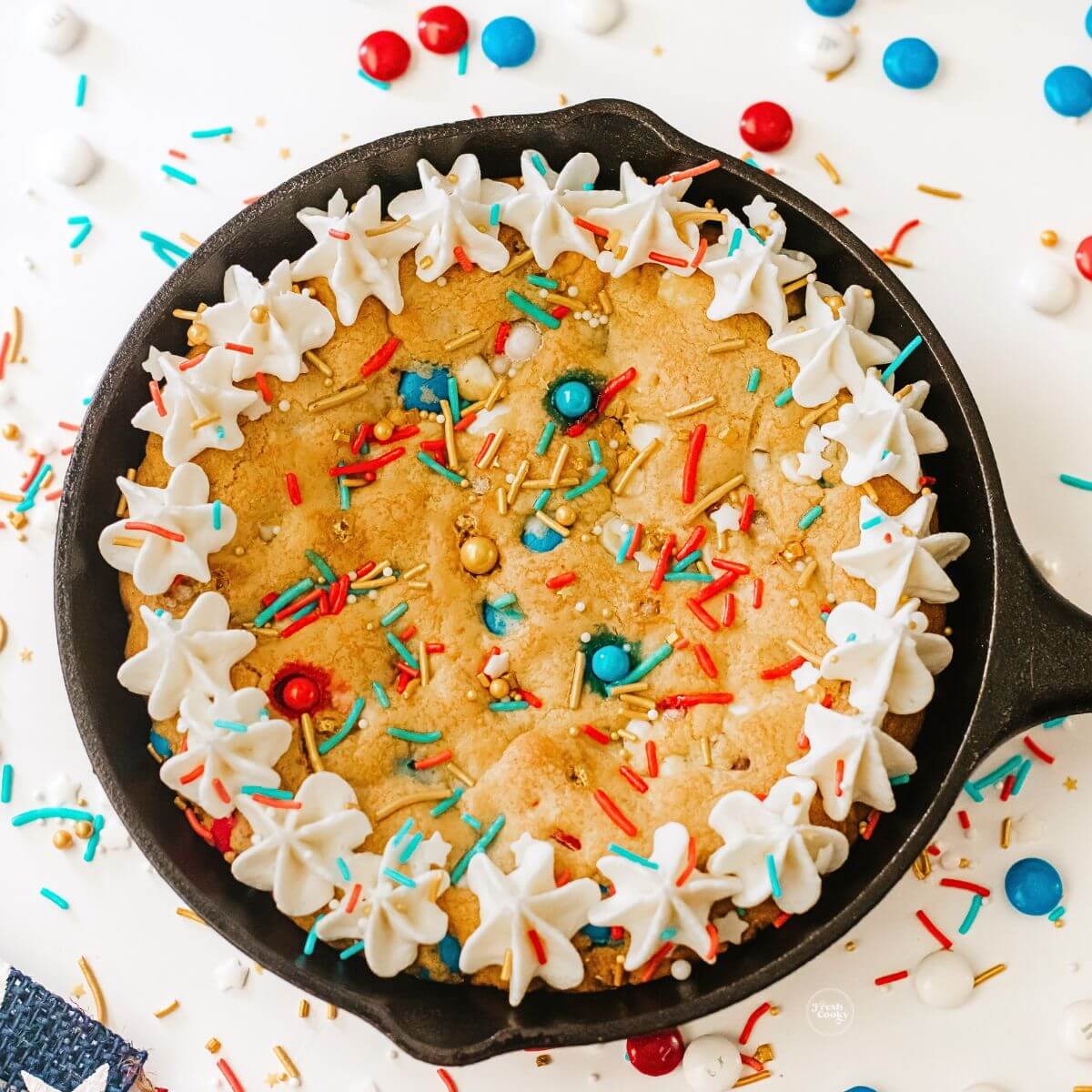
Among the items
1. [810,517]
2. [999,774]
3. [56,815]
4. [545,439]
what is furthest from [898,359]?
[56,815]

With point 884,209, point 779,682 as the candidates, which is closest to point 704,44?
point 884,209

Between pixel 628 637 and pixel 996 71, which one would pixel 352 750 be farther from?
pixel 996 71

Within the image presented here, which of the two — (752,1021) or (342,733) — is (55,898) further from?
(752,1021)

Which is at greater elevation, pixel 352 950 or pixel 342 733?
pixel 342 733

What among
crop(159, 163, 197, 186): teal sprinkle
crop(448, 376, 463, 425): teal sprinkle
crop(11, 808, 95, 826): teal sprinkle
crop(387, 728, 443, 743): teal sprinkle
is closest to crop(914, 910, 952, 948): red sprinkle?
crop(387, 728, 443, 743): teal sprinkle

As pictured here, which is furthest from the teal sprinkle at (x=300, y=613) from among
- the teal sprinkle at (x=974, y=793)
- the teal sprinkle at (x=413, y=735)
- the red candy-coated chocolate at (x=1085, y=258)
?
the red candy-coated chocolate at (x=1085, y=258)

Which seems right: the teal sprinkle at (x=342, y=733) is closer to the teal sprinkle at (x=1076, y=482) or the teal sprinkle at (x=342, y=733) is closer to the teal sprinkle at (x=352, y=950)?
the teal sprinkle at (x=352, y=950)
